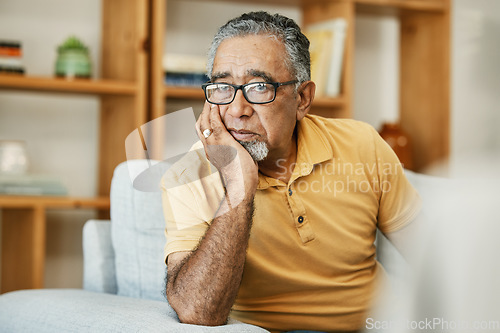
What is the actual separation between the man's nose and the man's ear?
0.15 meters

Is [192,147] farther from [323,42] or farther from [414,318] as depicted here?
[323,42]

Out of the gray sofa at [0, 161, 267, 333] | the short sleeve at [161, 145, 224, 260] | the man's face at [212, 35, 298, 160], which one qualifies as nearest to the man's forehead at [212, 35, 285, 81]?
the man's face at [212, 35, 298, 160]

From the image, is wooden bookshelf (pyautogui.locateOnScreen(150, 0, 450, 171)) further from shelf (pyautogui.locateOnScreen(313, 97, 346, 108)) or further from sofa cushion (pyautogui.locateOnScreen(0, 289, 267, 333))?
sofa cushion (pyautogui.locateOnScreen(0, 289, 267, 333))

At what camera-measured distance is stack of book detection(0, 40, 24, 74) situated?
2.10 metres

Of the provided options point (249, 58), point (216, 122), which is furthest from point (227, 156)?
point (249, 58)

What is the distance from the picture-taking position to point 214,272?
1058 mm

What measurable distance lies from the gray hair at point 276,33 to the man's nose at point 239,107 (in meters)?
0.08

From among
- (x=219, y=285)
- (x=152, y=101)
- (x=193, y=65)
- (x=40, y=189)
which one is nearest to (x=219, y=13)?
(x=193, y=65)

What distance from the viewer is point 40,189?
209 cm

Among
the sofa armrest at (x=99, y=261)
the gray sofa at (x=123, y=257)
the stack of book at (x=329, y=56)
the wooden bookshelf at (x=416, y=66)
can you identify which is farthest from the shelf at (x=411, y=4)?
the sofa armrest at (x=99, y=261)

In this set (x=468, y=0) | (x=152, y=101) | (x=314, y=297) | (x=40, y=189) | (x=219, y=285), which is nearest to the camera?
(x=219, y=285)

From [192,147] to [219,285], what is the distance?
265 millimetres

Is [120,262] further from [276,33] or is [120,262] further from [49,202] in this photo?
[49,202]

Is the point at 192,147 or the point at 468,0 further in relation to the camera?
the point at 468,0
